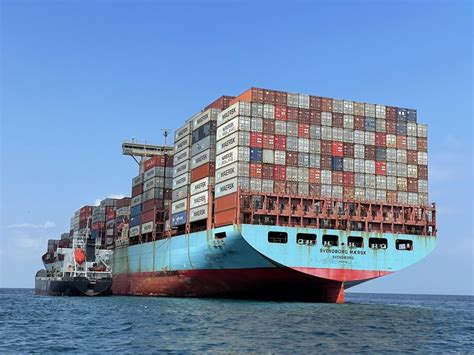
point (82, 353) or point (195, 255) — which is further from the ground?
point (195, 255)

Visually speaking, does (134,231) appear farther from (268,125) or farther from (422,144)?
(422,144)

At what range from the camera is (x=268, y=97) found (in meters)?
61.8

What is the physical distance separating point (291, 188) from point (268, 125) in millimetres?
6885

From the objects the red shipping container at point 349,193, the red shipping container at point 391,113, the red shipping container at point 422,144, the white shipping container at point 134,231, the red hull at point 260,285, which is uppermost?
the red shipping container at point 391,113

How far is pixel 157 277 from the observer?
256ft

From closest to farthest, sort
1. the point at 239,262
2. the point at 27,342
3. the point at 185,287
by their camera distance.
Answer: the point at 27,342, the point at 239,262, the point at 185,287

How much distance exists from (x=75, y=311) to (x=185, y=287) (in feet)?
69.5

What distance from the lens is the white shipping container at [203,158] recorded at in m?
66.9

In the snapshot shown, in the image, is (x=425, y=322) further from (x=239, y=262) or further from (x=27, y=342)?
(x=27, y=342)

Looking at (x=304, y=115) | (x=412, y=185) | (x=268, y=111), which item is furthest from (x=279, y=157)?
(x=412, y=185)

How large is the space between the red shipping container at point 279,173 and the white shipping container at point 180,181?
15139 millimetres

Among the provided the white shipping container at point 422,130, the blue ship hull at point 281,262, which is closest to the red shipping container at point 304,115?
the blue ship hull at point 281,262

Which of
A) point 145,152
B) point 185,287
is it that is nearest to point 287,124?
point 185,287

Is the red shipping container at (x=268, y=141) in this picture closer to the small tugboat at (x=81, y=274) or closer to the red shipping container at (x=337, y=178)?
the red shipping container at (x=337, y=178)
